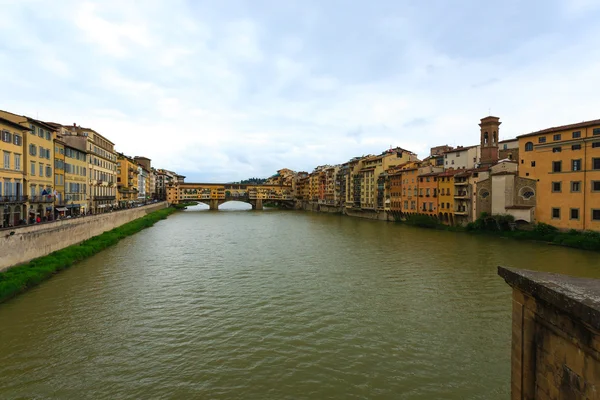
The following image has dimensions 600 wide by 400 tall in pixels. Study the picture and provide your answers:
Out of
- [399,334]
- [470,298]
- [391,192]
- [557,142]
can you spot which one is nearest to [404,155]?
[391,192]

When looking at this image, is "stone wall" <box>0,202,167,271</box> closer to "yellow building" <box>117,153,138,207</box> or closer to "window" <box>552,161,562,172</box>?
"yellow building" <box>117,153,138,207</box>

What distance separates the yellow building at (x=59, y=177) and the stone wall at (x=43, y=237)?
4249 mm

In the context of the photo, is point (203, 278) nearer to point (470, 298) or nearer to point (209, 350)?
point (209, 350)

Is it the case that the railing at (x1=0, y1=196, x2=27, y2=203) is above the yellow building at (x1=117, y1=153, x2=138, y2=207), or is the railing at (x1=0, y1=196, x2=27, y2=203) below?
below

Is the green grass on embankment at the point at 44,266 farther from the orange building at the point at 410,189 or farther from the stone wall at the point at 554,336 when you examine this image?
the orange building at the point at 410,189

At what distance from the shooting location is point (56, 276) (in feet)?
65.1

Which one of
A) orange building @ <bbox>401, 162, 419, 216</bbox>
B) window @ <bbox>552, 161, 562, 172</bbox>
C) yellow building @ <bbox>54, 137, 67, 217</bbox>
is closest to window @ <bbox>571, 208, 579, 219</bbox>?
window @ <bbox>552, 161, 562, 172</bbox>

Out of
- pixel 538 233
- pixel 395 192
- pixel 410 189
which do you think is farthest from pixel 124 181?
pixel 538 233

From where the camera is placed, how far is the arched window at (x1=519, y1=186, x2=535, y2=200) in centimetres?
3688

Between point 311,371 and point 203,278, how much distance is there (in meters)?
11.9

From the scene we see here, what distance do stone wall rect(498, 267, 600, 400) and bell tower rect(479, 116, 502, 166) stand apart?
51.9 meters

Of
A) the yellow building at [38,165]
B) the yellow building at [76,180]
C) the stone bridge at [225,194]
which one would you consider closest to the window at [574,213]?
the yellow building at [38,165]

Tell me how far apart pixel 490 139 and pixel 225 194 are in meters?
76.3

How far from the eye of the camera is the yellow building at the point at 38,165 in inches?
1114
